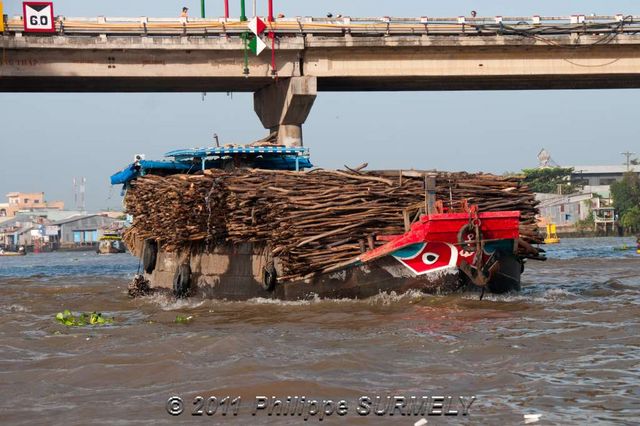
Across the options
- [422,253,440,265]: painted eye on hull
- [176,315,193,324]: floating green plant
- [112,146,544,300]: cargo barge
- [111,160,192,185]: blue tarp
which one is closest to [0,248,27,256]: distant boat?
[111,160,192,185]: blue tarp

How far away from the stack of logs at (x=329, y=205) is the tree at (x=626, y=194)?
8040 centimetres

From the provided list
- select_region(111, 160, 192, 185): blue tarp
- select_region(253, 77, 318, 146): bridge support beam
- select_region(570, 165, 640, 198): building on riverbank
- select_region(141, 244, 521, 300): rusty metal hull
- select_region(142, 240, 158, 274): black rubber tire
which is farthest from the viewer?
select_region(570, 165, 640, 198): building on riverbank

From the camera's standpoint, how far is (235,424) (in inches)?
297

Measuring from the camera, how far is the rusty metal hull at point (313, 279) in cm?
1459

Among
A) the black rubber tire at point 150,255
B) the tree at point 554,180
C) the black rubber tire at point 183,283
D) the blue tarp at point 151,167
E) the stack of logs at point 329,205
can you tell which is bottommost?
the black rubber tire at point 183,283

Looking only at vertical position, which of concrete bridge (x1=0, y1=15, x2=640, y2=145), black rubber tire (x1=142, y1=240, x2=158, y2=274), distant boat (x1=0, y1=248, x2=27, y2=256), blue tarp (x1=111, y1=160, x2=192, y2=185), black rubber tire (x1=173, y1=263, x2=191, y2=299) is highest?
concrete bridge (x1=0, y1=15, x2=640, y2=145)

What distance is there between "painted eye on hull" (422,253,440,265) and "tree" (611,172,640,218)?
3196 inches

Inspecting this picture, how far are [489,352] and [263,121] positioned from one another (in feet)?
94.7

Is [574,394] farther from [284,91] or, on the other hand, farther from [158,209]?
[284,91]

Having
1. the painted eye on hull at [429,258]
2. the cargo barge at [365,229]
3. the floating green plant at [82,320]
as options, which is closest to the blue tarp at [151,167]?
the cargo barge at [365,229]

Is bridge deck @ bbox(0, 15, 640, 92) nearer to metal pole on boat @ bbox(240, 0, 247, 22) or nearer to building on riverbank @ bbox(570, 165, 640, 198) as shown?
metal pole on boat @ bbox(240, 0, 247, 22)

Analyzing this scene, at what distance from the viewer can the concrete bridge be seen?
33.8 metres

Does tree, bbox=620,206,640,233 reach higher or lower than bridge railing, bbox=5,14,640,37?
lower

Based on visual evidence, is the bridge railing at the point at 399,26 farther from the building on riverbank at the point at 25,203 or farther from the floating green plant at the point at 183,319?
the building on riverbank at the point at 25,203
